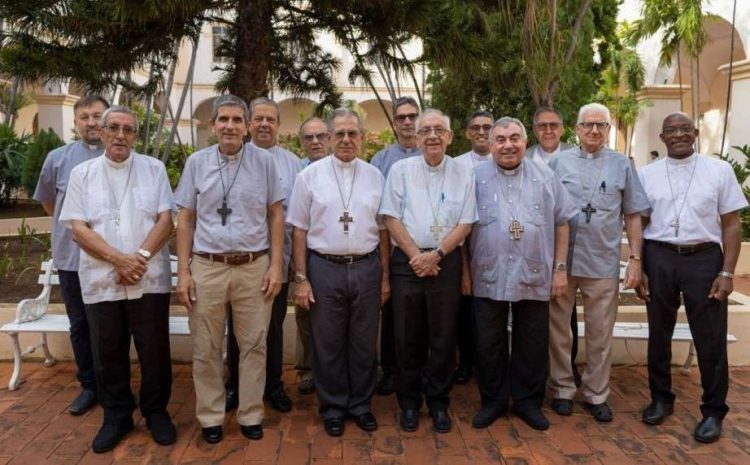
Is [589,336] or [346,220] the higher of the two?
[346,220]

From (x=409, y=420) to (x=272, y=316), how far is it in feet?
3.21

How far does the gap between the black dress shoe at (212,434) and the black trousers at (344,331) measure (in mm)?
573

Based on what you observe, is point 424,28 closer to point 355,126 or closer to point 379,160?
point 379,160

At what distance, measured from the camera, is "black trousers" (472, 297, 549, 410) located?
3.60 m

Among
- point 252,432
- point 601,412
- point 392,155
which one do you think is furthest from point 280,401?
point 601,412

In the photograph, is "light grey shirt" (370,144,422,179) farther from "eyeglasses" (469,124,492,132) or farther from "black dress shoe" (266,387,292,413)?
"black dress shoe" (266,387,292,413)

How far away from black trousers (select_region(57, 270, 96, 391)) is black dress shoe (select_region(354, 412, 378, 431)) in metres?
1.64

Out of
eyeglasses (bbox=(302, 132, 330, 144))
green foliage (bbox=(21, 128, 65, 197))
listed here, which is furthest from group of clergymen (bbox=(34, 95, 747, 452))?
green foliage (bbox=(21, 128, 65, 197))

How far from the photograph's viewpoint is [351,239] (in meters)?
3.41

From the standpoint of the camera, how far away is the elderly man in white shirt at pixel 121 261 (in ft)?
10.5

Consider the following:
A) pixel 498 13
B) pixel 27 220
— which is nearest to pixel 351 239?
pixel 498 13

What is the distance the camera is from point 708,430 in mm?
3432

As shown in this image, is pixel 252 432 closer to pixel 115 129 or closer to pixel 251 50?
pixel 115 129

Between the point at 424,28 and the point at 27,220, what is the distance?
6.83m
